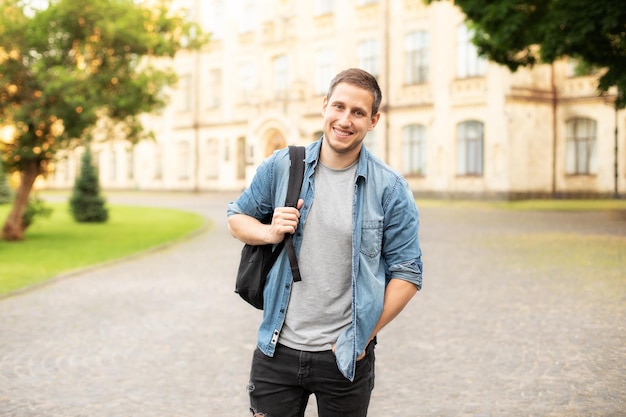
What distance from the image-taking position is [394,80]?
119 ft

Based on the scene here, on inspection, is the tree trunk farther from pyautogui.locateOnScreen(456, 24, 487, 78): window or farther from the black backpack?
pyautogui.locateOnScreen(456, 24, 487, 78): window

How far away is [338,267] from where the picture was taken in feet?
9.93

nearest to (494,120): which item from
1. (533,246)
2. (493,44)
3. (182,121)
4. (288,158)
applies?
Answer: (493,44)

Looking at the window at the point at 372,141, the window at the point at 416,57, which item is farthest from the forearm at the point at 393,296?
the window at the point at 372,141

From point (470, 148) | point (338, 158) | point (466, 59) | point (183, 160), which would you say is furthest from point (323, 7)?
point (338, 158)

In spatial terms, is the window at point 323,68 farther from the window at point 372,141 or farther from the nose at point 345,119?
the nose at point 345,119

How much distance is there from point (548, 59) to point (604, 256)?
489cm

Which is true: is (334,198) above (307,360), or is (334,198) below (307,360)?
above

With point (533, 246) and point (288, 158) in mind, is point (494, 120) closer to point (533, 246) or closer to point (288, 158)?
point (533, 246)

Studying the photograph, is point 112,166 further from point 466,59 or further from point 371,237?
point 371,237

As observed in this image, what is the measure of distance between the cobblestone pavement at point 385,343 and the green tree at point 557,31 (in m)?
4.53

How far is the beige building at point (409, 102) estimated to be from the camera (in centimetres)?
3253

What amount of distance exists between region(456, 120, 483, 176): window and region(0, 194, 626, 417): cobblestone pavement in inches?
775

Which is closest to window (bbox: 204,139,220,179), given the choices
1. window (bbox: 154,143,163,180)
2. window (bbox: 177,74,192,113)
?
window (bbox: 177,74,192,113)
